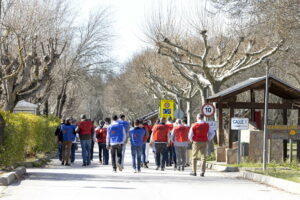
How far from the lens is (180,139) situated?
23.0 meters

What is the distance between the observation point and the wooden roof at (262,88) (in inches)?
1061

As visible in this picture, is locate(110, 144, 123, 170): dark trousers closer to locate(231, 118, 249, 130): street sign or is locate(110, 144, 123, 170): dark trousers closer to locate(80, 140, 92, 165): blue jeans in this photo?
locate(80, 140, 92, 165): blue jeans

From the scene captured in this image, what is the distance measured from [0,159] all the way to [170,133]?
7.58 m

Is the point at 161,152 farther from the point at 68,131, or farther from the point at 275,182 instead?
the point at 275,182

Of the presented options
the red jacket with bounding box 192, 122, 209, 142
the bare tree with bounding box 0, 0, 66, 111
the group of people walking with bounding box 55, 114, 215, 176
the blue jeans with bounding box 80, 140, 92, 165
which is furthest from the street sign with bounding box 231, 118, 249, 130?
the bare tree with bounding box 0, 0, 66, 111

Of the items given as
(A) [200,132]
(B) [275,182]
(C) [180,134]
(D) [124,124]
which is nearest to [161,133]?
(C) [180,134]

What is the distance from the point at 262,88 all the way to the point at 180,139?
6.60m

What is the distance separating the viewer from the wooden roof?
26.9 meters

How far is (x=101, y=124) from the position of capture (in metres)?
27.4

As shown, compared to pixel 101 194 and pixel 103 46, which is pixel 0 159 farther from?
pixel 103 46

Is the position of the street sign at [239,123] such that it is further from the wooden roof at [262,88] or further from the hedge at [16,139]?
the hedge at [16,139]

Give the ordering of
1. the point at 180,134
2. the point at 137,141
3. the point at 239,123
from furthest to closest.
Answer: the point at 239,123, the point at 180,134, the point at 137,141

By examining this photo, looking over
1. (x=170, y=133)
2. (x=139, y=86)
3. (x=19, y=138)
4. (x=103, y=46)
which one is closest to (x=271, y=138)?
(x=170, y=133)

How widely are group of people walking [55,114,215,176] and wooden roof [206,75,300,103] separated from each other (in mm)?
2936
